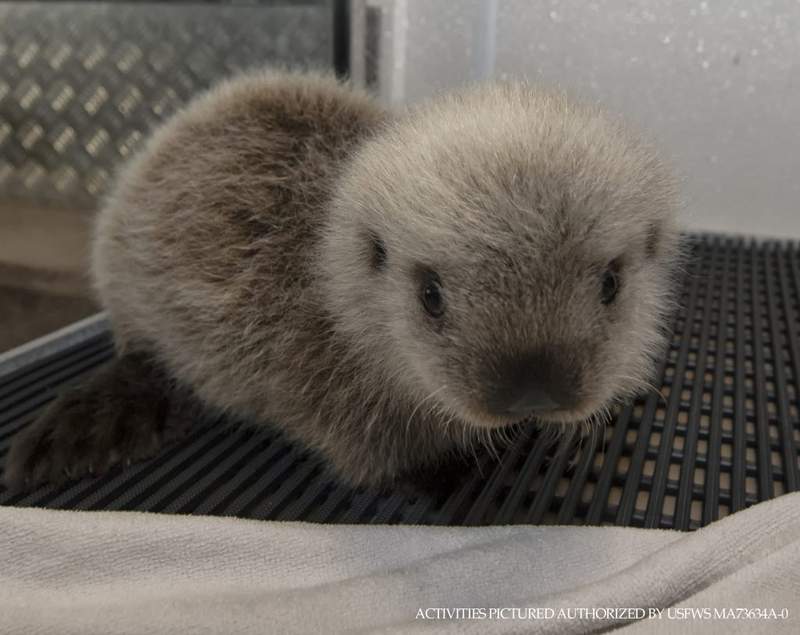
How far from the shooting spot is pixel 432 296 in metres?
0.75

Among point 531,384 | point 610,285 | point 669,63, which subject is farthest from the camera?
point 669,63

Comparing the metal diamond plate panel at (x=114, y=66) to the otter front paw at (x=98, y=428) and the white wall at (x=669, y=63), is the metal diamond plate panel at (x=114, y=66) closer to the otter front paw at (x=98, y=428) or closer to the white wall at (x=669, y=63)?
the white wall at (x=669, y=63)

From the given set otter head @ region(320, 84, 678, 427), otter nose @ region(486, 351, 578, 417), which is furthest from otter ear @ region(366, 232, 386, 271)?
otter nose @ region(486, 351, 578, 417)

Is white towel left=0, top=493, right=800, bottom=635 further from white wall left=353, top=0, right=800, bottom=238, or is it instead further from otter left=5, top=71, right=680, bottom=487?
white wall left=353, top=0, right=800, bottom=238

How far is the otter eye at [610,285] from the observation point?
74 cm

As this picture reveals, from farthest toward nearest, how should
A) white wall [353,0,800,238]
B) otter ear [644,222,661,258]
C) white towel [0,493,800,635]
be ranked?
white wall [353,0,800,238] → otter ear [644,222,661,258] → white towel [0,493,800,635]

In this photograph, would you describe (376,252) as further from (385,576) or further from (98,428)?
(98,428)

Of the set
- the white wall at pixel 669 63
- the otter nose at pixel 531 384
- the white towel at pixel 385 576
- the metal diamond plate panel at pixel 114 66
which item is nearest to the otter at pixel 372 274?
the otter nose at pixel 531 384

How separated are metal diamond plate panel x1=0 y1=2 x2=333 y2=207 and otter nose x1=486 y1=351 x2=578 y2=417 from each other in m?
1.30

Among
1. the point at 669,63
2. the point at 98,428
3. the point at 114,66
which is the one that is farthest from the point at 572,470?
the point at 114,66

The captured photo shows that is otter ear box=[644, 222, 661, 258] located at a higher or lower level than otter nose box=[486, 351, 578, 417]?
higher

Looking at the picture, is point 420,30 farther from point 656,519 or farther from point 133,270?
point 656,519

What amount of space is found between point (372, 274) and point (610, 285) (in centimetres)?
28

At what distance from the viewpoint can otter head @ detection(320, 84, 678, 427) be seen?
0.66 m
